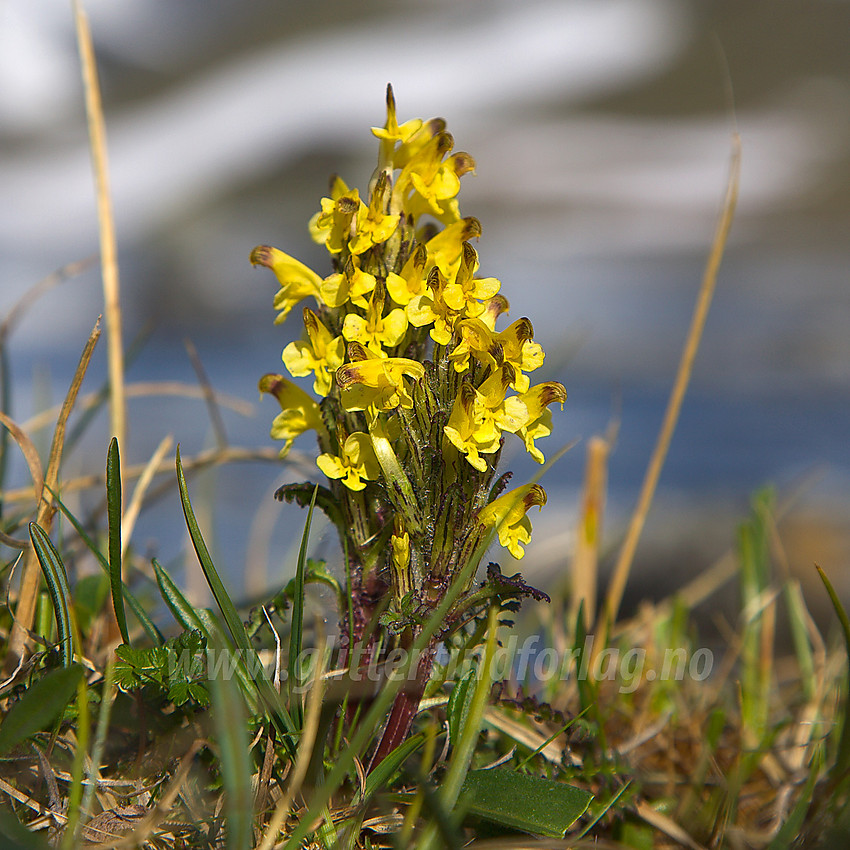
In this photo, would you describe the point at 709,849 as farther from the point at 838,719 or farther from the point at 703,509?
the point at 703,509

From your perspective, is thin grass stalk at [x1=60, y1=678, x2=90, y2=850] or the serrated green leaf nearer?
thin grass stalk at [x1=60, y1=678, x2=90, y2=850]

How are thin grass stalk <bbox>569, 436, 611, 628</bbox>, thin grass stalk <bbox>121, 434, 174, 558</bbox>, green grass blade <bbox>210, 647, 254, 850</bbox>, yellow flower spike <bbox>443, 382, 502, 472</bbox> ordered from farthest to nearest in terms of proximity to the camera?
thin grass stalk <bbox>569, 436, 611, 628</bbox> → thin grass stalk <bbox>121, 434, 174, 558</bbox> → yellow flower spike <bbox>443, 382, 502, 472</bbox> → green grass blade <bbox>210, 647, 254, 850</bbox>

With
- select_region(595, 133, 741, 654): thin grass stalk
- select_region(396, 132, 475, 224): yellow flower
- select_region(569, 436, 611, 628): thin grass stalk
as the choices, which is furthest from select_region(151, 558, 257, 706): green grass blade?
select_region(569, 436, 611, 628): thin grass stalk

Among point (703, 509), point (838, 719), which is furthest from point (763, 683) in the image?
point (703, 509)

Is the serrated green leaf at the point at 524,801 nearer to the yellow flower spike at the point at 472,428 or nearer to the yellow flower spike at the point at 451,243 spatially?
the yellow flower spike at the point at 472,428

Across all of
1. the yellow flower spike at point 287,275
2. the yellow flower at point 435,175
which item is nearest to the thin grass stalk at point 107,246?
the yellow flower spike at point 287,275

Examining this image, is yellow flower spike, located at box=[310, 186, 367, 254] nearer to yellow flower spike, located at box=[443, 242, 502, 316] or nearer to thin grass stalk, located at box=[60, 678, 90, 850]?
yellow flower spike, located at box=[443, 242, 502, 316]

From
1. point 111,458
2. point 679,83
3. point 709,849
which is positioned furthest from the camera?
point 679,83
